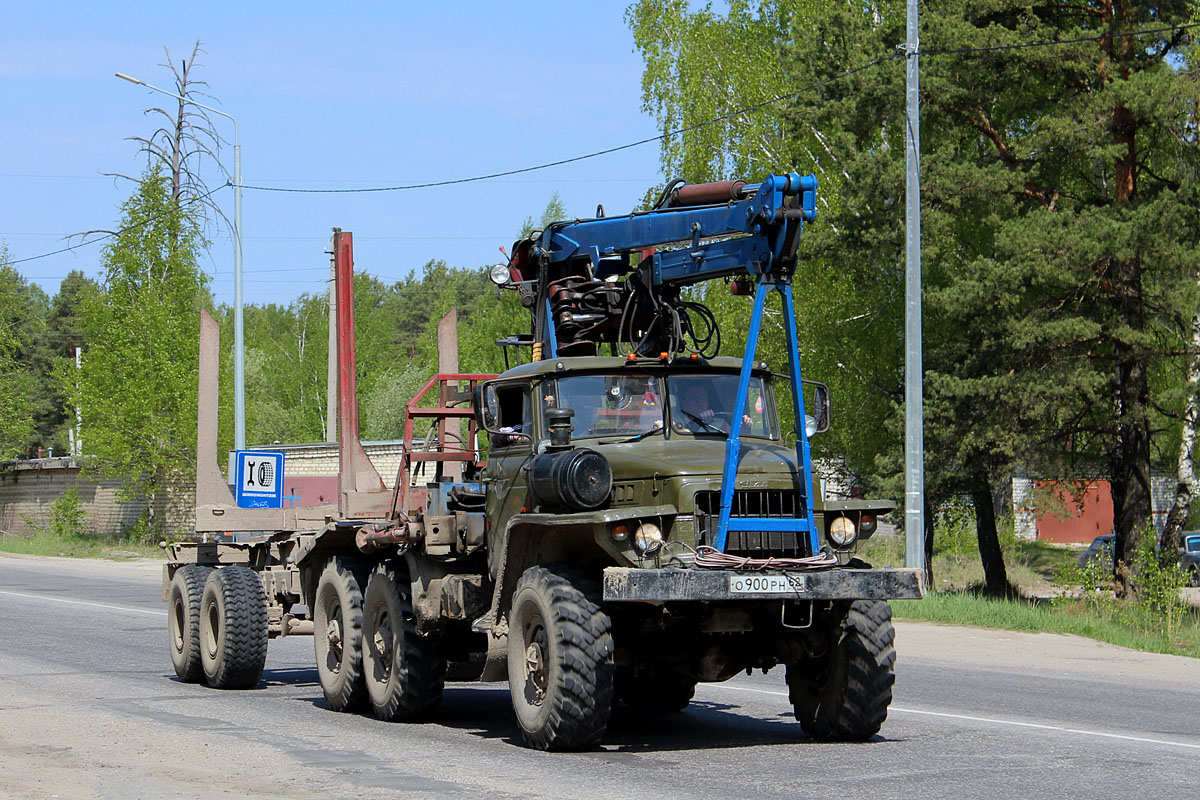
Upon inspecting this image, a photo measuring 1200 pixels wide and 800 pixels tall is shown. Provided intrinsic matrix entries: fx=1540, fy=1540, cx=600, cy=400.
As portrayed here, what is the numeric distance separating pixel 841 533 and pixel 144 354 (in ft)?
137

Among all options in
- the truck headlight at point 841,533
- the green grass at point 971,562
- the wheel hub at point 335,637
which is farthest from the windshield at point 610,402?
the green grass at point 971,562

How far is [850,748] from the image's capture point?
33.5ft

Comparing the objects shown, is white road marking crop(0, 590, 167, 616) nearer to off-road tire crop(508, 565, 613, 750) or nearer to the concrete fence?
the concrete fence

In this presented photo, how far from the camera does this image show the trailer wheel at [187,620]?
15.1 metres

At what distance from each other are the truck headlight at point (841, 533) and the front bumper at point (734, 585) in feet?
1.64

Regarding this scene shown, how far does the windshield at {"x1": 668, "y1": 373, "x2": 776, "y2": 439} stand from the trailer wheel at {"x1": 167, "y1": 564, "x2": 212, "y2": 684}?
6408mm

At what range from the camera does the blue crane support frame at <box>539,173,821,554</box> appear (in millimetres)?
10008

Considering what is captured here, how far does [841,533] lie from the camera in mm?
10391

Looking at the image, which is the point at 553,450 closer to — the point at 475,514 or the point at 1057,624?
the point at 475,514

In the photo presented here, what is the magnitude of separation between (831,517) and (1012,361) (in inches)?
746

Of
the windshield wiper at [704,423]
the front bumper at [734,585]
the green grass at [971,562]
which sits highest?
the windshield wiper at [704,423]

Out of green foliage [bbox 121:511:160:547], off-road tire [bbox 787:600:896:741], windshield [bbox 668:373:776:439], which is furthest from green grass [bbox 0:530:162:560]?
off-road tire [bbox 787:600:896:741]

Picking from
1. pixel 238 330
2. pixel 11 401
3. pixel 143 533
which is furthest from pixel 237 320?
pixel 11 401

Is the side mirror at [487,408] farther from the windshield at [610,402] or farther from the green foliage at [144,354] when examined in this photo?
the green foliage at [144,354]
